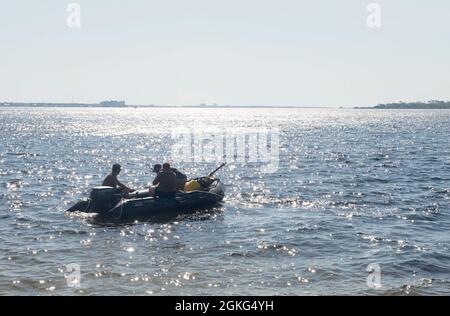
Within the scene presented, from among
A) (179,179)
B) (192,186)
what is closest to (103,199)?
(179,179)

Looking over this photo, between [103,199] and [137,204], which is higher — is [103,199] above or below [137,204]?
above

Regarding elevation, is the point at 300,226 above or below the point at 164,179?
below

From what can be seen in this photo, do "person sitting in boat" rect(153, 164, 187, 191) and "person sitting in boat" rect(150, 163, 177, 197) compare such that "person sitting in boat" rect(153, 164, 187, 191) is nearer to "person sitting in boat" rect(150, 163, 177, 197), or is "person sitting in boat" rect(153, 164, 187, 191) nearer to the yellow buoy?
the yellow buoy

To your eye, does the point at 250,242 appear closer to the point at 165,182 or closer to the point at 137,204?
the point at 137,204

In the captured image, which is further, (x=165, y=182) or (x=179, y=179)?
(x=179, y=179)

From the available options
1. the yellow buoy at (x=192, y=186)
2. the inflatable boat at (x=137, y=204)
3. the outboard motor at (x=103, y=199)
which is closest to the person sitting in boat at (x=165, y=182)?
the inflatable boat at (x=137, y=204)

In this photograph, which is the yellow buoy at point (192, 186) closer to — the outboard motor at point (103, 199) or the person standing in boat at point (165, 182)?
the person standing in boat at point (165, 182)

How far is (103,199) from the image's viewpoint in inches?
747

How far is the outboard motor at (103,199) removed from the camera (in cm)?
1897

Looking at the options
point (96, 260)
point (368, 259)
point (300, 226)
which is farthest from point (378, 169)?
point (96, 260)

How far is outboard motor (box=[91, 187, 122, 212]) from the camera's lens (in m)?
19.0
